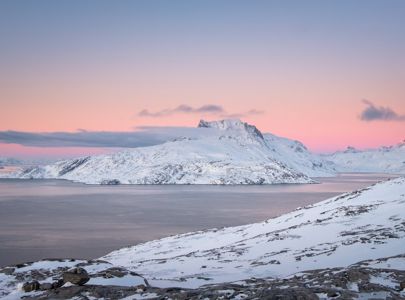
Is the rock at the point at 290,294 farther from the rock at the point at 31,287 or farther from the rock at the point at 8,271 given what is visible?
the rock at the point at 8,271

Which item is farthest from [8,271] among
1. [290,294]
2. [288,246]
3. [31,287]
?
[288,246]

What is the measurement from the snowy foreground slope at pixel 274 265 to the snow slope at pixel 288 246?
0.28ft

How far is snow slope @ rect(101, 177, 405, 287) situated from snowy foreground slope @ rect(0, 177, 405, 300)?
85 millimetres

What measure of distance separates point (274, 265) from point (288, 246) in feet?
35.7

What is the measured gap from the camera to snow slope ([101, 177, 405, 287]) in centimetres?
3575

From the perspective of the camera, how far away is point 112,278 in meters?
24.0

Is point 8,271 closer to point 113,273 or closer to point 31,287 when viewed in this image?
point 31,287

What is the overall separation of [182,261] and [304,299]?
29.4m

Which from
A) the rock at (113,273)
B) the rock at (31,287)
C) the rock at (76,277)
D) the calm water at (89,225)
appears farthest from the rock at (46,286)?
the calm water at (89,225)

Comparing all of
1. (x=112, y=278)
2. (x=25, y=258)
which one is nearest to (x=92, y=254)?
(x=25, y=258)

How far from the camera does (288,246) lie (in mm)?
47719

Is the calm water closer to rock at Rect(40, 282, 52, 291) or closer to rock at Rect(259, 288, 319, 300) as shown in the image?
rock at Rect(40, 282, 52, 291)

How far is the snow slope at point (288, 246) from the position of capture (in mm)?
35750

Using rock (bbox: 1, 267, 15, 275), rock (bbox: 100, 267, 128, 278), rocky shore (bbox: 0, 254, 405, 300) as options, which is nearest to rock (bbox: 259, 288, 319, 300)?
rocky shore (bbox: 0, 254, 405, 300)
